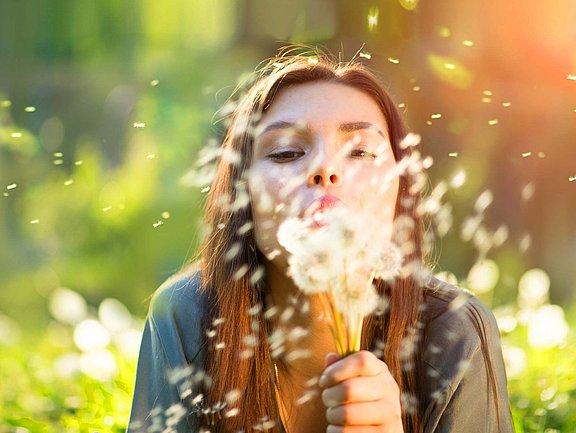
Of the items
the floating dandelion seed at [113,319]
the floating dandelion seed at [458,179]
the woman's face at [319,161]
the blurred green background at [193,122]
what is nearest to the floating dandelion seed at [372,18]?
the blurred green background at [193,122]

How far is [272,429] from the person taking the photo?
1.81 meters

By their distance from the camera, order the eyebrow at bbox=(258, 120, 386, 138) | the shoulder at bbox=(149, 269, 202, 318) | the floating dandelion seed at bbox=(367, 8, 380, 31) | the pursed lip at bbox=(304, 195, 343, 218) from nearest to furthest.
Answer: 1. the pursed lip at bbox=(304, 195, 343, 218)
2. the eyebrow at bbox=(258, 120, 386, 138)
3. the shoulder at bbox=(149, 269, 202, 318)
4. the floating dandelion seed at bbox=(367, 8, 380, 31)

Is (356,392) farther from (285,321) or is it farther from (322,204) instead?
(285,321)

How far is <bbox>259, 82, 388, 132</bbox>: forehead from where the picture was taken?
1.66m

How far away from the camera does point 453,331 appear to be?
5.99ft

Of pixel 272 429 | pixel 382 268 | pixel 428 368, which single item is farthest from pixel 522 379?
pixel 382 268

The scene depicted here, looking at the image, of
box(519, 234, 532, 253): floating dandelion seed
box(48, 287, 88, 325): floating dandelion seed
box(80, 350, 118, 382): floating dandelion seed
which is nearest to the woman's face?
box(80, 350, 118, 382): floating dandelion seed

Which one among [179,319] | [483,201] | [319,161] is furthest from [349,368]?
[483,201]

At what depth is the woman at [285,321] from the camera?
173 cm

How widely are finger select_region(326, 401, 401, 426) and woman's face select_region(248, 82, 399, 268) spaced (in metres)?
0.35

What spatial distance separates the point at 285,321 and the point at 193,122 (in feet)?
7.34

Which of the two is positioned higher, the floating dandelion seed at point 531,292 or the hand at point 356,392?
the hand at point 356,392

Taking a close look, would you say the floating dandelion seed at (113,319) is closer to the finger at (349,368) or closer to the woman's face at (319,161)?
the woman's face at (319,161)

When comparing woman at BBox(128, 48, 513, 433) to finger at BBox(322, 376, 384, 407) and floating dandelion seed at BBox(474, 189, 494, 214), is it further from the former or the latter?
floating dandelion seed at BBox(474, 189, 494, 214)
